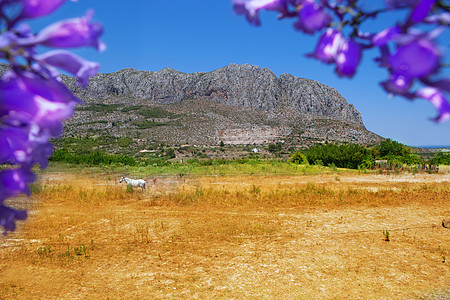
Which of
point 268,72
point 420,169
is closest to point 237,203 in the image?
point 420,169

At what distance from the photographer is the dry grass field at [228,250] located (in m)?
5.50

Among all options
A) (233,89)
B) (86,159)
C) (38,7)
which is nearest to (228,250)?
(38,7)

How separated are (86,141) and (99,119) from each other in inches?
689

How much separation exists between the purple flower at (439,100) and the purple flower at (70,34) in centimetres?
43

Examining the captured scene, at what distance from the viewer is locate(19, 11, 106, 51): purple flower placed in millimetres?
384

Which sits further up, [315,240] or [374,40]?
[374,40]

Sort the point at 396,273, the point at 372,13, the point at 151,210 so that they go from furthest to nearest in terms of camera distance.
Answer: the point at 151,210 → the point at 396,273 → the point at 372,13

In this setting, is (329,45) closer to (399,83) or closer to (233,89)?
(399,83)

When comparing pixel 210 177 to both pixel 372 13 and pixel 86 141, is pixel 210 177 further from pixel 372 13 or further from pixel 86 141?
pixel 86 141

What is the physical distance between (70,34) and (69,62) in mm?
55

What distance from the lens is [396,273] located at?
20.0 ft

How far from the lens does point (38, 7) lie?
376mm

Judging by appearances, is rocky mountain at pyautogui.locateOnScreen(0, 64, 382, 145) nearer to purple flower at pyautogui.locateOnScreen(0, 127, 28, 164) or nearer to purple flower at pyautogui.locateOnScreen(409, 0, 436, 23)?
purple flower at pyautogui.locateOnScreen(0, 127, 28, 164)

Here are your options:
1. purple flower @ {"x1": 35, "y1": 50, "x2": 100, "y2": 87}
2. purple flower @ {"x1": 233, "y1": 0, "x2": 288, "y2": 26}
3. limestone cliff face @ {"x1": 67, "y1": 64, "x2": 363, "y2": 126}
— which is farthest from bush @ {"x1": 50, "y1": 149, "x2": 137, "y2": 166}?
limestone cliff face @ {"x1": 67, "y1": 64, "x2": 363, "y2": 126}
